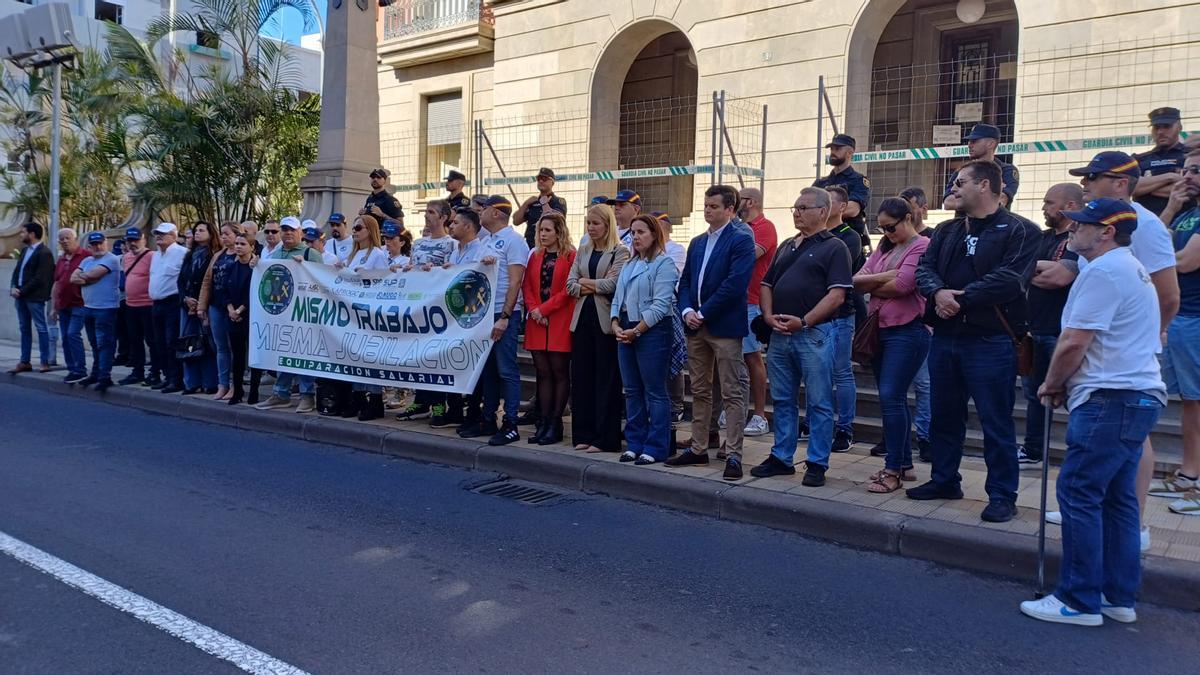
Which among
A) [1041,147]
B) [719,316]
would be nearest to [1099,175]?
[719,316]

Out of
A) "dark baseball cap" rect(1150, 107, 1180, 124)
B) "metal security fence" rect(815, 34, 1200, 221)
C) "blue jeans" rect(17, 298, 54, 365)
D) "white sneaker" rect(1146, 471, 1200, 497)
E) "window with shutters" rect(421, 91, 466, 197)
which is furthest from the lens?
"window with shutters" rect(421, 91, 466, 197)

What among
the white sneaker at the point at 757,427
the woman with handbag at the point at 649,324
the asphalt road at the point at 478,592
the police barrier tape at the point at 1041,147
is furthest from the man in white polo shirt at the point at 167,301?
the police barrier tape at the point at 1041,147

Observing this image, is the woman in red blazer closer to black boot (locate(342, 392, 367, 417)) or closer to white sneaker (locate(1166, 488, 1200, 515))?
black boot (locate(342, 392, 367, 417))

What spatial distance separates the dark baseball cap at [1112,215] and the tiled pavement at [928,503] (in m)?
1.84

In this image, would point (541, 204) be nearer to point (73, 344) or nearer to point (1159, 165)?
point (1159, 165)

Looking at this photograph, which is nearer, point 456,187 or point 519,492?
point 519,492

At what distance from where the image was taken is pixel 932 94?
47.0 ft

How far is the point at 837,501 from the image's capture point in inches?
237

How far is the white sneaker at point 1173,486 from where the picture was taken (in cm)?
600

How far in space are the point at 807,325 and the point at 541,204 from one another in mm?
5378

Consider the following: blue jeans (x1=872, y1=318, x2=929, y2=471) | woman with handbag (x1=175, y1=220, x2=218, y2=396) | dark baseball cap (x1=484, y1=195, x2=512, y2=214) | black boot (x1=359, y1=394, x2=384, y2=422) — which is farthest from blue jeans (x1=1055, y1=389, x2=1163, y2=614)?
woman with handbag (x1=175, y1=220, x2=218, y2=396)

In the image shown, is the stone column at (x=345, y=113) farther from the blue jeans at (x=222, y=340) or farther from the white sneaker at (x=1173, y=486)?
the white sneaker at (x=1173, y=486)

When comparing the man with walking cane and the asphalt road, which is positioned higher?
the man with walking cane

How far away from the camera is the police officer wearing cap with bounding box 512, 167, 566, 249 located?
1057 centimetres
